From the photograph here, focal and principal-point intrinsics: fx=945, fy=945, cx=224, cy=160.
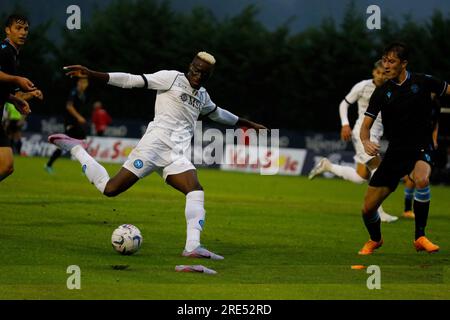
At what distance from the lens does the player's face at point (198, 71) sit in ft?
39.4

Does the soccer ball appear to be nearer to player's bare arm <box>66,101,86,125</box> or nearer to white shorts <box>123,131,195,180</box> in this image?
white shorts <box>123,131,195,180</box>

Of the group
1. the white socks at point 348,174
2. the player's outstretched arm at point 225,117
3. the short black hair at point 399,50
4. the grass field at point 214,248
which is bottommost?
the grass field at point 214,248

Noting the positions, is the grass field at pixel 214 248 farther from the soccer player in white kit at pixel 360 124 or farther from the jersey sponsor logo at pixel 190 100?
the jersey sponsor logo at pixel 190 100

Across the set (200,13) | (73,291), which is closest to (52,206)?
(73,291)

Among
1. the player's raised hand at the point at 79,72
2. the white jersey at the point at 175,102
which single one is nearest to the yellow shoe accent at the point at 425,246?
the white jersey at the point at 175,102

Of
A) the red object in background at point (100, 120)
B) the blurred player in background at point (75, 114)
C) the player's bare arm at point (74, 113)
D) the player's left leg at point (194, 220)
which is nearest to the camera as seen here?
the player's left leg at point (194, 220)

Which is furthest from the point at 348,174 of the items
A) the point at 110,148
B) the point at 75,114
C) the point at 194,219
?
the point at 110,148

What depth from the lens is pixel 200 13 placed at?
55.4m

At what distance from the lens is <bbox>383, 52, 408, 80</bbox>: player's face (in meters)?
12.4

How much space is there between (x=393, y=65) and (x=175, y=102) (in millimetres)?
2907

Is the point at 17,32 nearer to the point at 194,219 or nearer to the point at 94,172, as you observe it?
the point at 94,172

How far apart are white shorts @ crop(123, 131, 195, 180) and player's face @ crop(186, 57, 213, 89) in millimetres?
863
